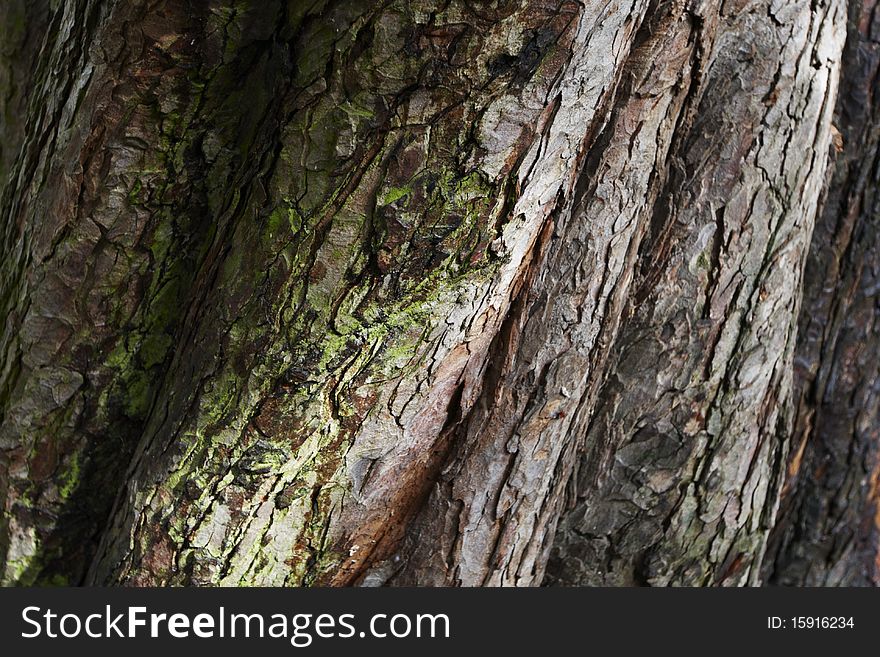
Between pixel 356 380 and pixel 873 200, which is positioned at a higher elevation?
pixel 873 200

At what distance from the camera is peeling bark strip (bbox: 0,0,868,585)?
4.70 ft

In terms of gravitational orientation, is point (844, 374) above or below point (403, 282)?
above

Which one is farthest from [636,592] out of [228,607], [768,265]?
[228,607]

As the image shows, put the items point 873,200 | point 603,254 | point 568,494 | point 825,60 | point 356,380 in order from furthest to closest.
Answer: point 873,200 < point 568,494 < point 825,60 < point 603,254 < point 356,380

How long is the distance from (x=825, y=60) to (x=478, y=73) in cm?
89

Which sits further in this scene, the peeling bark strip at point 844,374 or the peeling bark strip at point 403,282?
the peeling bark strip at point 844,374

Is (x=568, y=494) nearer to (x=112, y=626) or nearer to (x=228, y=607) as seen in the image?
(x=228, y=607)

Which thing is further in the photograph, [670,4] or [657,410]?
[657,410]

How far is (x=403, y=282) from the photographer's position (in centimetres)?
146

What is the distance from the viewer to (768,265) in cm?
180

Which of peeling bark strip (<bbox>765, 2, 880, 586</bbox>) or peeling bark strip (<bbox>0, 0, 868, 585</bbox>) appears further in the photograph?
peeling bark strip (<bbox>765, 2, 880, 586</bbox>)

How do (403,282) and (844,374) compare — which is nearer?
(403,282)

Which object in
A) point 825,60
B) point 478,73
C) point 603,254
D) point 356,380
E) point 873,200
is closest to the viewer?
point 478,73

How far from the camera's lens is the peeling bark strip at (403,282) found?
143 cm
